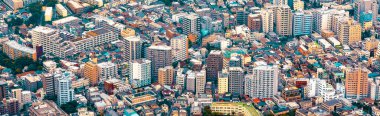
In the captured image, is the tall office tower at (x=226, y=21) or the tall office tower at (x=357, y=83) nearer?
the tall office tower at (x=357, y=83)

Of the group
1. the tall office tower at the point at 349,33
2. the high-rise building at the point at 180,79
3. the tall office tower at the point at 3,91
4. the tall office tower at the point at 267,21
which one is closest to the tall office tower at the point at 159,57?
the high-rise building at the point at 180,79

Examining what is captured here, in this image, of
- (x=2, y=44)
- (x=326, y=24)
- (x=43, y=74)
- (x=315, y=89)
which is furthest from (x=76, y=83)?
(x=326, y=24)

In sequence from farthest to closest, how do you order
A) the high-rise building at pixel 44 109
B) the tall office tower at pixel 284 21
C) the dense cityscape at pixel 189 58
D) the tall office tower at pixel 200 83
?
the tall office tower at pixel 284 21 < the tall office tower at pixel 200 83 < the dense cityscape at pixel 189 58 < the high-rise building at pixel 44 109

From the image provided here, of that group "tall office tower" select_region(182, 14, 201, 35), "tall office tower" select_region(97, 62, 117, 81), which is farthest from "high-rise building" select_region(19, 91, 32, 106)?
"tall office tower" select_region(182, 14, 201, 35)

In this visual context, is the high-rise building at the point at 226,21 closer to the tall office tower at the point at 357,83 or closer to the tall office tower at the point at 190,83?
the tall office tower at the point at 190,83

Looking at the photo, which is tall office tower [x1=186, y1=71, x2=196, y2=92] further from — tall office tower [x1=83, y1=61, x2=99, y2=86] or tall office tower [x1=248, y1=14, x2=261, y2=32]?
tall office tower [x1=248, y1=14, x2=261, y2=32]

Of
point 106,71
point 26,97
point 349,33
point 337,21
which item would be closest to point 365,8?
point 337,21

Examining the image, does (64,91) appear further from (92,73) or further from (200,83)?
(200,83)
